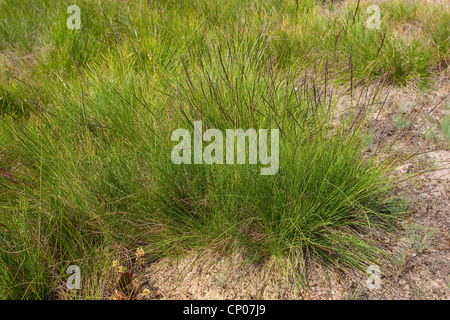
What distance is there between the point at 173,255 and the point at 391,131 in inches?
64.9

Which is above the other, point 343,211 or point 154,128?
point 154,128

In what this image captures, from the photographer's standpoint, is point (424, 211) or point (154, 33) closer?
point (424, 211)

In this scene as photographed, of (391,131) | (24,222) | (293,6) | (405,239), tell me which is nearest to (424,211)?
(405,239)

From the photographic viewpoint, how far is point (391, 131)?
2598 millimetres

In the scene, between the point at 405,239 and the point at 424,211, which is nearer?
the point at 405,239

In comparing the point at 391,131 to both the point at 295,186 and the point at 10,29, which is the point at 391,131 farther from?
the point at 10,29

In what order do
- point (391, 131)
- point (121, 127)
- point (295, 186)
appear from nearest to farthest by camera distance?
point (295, 186) → point (121, 127) → point (391, 131)

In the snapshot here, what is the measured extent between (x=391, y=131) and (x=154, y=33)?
1940 millimetres

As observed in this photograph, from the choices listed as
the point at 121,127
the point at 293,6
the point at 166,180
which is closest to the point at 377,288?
the point at 166,180

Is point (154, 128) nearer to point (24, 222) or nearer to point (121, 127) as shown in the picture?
point (121, 127)
